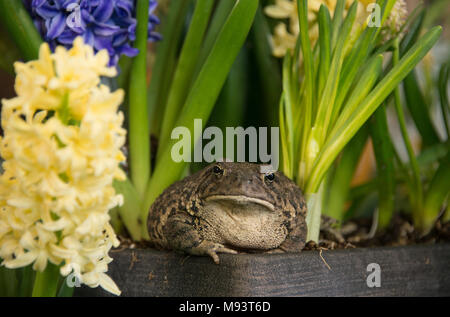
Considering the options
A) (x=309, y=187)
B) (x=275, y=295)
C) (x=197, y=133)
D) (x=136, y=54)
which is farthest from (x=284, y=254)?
(x=136, y=54)

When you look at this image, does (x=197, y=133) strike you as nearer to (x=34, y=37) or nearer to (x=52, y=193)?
(x=34, y=37)

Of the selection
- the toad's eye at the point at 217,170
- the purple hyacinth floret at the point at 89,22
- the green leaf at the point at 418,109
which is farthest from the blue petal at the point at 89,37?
the green leaf at the point at 418,109

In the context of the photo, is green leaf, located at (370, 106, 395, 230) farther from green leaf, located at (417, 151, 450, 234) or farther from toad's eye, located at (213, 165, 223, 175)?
toad's eye, located at (213, 165, 223, 175)

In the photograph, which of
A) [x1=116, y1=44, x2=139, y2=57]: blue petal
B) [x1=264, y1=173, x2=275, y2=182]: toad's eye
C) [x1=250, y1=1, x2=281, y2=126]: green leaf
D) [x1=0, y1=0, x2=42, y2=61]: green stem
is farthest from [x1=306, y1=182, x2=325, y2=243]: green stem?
[x1=0, y1=0, x2=42, y2=61]: green stem

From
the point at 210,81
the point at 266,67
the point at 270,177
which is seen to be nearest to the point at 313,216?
the point at 270,177

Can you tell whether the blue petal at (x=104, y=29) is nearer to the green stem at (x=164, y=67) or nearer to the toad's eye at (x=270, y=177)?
the green stem at (x=164, y=67)
